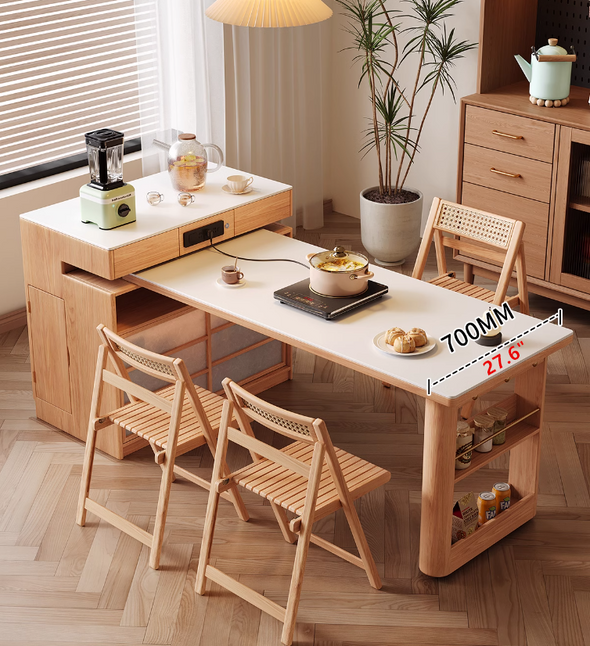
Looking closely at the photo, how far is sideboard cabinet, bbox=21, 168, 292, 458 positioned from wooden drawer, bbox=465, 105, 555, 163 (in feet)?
3.92

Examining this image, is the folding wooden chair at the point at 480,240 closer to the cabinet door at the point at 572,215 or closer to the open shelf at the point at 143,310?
the cabinet door at the point at 572,215

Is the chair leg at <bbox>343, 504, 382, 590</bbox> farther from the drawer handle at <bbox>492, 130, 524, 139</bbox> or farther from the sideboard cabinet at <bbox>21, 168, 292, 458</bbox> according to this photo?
the drawer handle at <bbox>492, 130, 524, 139</bbox>

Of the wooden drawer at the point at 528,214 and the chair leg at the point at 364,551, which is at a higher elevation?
the wooden drawer at the point at 528,214

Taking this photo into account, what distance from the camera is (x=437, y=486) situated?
289cm

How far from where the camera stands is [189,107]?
16.3 ft

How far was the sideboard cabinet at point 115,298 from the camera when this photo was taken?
3.50 m

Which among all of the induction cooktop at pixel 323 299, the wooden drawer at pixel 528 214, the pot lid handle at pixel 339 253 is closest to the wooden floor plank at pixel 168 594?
the induction cooktop at pixel 323 299

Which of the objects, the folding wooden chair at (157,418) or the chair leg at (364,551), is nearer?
the chair leg at (364,551)

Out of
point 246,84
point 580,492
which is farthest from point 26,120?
point 580,492

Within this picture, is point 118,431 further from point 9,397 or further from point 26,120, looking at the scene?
point 26,120

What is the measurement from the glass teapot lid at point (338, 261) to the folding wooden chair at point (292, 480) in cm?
64

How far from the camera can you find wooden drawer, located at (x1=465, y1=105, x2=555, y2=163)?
4418 millimetres

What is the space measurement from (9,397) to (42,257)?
2.67ft

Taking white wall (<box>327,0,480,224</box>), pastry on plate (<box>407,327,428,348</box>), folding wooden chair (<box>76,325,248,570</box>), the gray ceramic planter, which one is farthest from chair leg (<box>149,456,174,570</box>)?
white wall (<box>327,0,480,224</box>)
